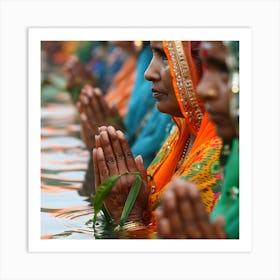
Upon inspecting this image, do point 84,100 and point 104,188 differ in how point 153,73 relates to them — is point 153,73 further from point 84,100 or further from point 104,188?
point 84,100

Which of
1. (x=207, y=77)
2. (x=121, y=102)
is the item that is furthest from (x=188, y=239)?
(x=121, y=102)

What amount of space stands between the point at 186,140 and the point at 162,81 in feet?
0.70

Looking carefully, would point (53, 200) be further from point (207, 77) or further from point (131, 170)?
point (207, 77)

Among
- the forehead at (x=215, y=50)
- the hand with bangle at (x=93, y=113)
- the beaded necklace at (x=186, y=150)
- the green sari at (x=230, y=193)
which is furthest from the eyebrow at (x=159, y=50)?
the hand with bangle at (x=93, y=113)

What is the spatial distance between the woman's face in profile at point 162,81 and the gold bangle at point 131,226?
0.36 m

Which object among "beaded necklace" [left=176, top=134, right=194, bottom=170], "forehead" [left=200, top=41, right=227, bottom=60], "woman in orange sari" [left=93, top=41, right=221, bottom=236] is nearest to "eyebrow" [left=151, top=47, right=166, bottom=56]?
"woman in orange sari" [left=93, top=41, right=221, bottom=236]

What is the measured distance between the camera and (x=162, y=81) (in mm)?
3812

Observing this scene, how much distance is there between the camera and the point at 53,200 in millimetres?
4188

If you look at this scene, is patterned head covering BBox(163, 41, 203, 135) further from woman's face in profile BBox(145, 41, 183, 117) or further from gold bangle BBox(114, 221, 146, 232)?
gold bangle BBox(114, 221, 146, 232)

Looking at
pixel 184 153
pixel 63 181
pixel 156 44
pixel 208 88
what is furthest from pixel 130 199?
pixel 63 181

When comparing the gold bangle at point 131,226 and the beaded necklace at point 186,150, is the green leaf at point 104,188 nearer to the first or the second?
the gold bangle at point 131,226

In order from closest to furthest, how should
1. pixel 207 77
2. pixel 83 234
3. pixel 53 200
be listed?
pixel 207 77, pixel 83 234, pixel 53 200
